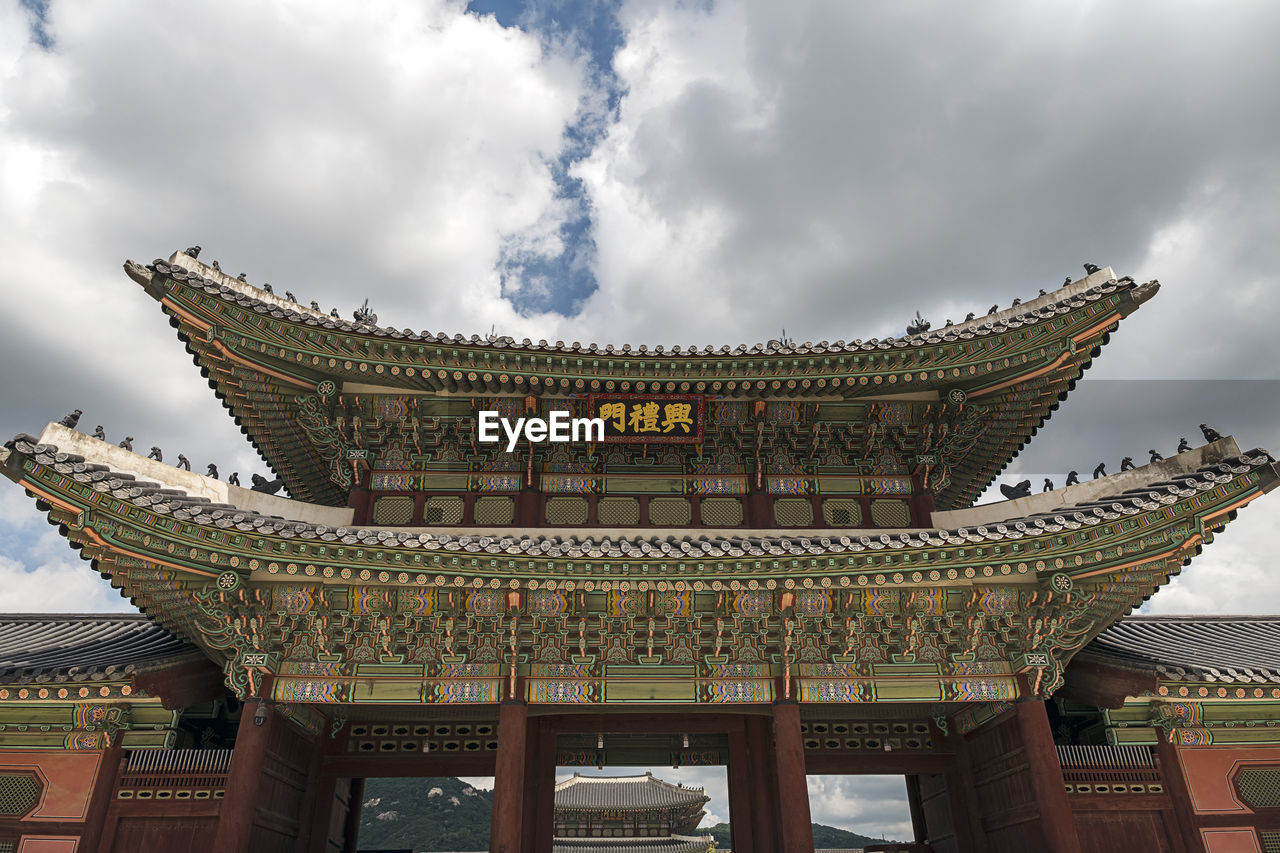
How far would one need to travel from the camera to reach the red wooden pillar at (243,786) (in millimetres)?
9930

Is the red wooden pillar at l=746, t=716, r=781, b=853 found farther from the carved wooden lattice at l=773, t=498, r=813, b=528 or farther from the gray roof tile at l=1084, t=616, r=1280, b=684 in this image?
the gray roof tile at l=1084, t=616, r=1280, b=684

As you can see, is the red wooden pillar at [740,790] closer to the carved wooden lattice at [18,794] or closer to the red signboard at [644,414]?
the red signboard at [644,414]

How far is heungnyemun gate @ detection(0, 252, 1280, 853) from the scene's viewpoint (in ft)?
33.8

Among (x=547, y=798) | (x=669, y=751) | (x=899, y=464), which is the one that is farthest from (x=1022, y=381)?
(x=547, y=798)

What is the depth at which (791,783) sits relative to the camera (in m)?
10.8

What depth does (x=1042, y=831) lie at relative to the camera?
417 inches

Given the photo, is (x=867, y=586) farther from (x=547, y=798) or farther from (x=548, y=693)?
(x=547, y=798)

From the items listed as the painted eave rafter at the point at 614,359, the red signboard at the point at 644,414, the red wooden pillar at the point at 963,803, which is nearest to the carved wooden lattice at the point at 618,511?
the red signboard at the point at 644,414

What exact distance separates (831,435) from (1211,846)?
8.38 metres

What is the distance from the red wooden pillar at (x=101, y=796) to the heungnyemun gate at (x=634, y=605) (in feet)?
0.12

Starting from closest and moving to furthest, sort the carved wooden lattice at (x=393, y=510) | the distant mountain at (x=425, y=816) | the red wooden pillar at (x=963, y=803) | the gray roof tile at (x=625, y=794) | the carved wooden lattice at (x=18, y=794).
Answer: the carved wooden lattice at (x=18, y=794), the red wooden pillar at (x=963, y=803), the carved wooden lattice at (x=393, y=510), the gray roof tile at (x=625, y=794), the distant mountain at (x=425, y=816)

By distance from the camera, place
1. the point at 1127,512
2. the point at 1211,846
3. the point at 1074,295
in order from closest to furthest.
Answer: the point at 1127,512 → the point at 1211,846 → the point at 1074,295

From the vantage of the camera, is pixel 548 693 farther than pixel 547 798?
No

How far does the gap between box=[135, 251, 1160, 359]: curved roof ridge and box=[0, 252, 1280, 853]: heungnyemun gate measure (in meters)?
0.08
